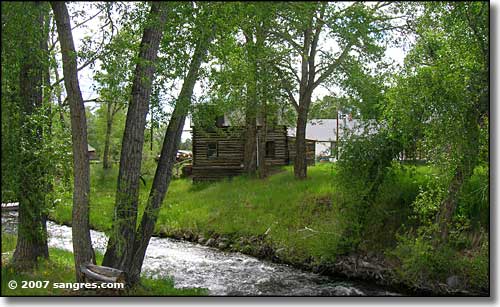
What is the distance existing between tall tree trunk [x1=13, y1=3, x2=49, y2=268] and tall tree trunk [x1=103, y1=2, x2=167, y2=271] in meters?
0.89

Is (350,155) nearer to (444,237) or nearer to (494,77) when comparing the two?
(444,237)

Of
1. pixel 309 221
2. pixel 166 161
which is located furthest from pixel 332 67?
pixel 166 161

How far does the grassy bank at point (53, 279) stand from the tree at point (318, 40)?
8.40 feet

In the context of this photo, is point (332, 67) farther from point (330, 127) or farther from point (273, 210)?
point (330, 127)

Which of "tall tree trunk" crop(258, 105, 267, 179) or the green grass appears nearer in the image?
the green grass

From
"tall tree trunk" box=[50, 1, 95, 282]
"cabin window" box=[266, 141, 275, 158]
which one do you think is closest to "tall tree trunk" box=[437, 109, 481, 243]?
"tall tree trunk" box=[50, 1, 95, 282]

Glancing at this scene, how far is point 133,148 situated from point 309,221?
4.51 metres

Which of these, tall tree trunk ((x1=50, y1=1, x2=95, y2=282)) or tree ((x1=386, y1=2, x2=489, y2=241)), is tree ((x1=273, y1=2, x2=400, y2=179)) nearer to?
tree ((x1=386, y1=2, x2=489, y2=241))

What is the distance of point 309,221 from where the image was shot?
9.02m

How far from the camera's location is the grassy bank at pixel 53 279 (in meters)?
4.65

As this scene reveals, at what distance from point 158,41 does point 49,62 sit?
1236 millimetres

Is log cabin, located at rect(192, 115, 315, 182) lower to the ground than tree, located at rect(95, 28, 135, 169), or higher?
lower

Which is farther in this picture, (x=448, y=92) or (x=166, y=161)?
(x=448, y=92)

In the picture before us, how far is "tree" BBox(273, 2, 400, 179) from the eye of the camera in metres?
4.66
